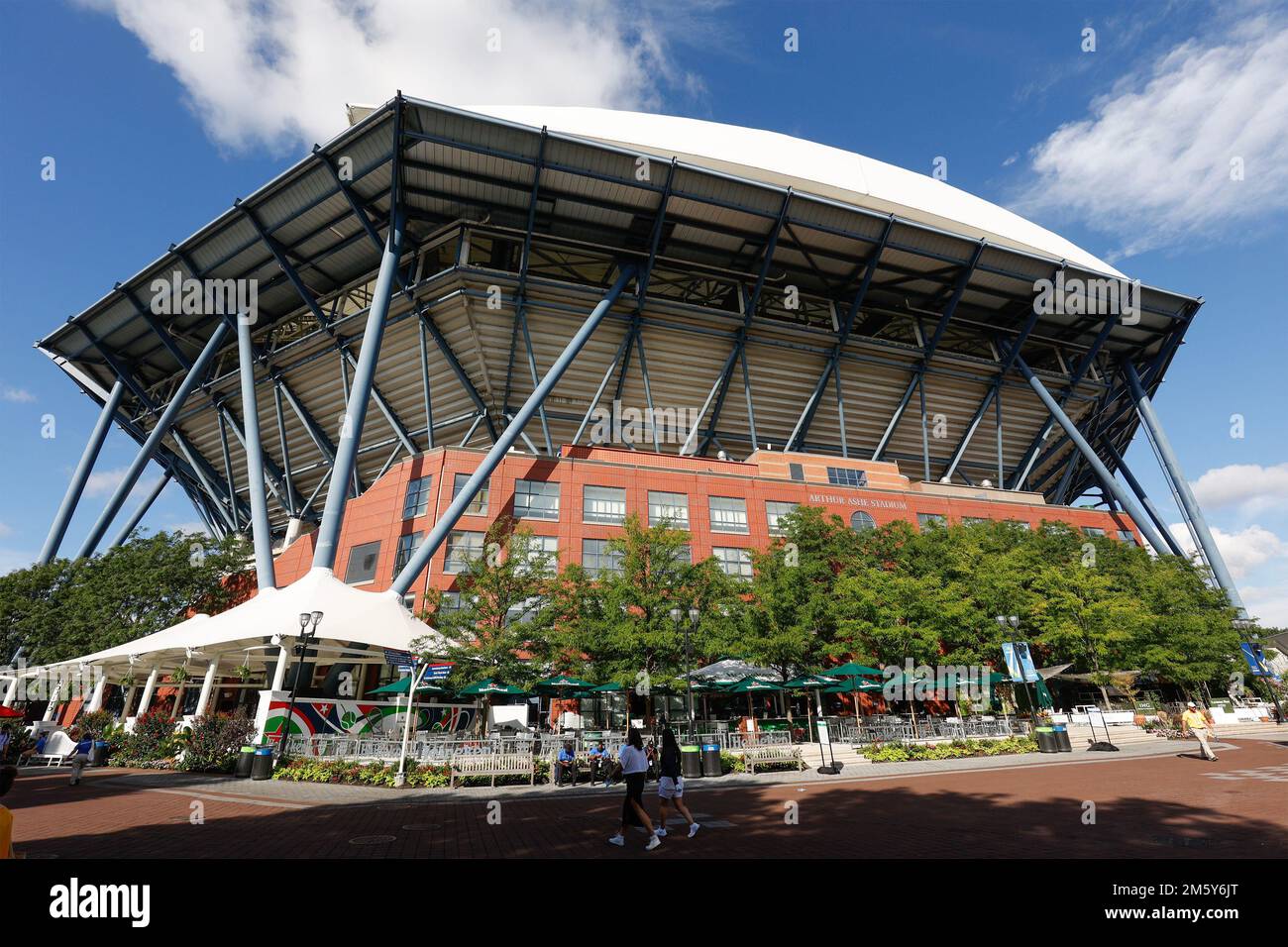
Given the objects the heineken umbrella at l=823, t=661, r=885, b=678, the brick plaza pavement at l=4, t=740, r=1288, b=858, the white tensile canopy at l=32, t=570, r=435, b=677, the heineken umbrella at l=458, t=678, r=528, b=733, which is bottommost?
the brick plaza pavement at l=4, t=740, r=1288, b=858

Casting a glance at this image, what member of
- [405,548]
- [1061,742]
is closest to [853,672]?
[1061,742]

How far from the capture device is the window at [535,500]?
37.2 m

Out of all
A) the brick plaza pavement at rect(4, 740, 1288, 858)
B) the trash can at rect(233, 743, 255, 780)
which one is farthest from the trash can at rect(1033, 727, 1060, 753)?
the trash can at rect(233, 743, 255, 780)

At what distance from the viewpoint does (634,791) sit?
8.62m

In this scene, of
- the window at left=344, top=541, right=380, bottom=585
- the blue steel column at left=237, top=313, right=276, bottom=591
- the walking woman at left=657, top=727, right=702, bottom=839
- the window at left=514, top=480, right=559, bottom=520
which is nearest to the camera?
the walking woman at left=657, top=727, right=702, bottom=839

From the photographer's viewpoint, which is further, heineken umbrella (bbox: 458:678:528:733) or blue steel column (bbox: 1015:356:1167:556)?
blue steel column (bbox: 1015:356:1167:556)

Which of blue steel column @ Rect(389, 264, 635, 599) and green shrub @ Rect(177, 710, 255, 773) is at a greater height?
blue steel column @ Rect(389, 264, 635, 599)

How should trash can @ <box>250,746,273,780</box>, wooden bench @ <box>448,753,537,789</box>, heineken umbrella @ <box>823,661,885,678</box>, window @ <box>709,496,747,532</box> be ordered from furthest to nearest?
window @ <box>709,496,747,532</box>
heineken umbrella @ <box>823,661,885,678</box>
trash can @ <box>250,746,273,780</box>
wooden bench @ <box>448,753,537,789</box>

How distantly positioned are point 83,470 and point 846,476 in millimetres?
53962

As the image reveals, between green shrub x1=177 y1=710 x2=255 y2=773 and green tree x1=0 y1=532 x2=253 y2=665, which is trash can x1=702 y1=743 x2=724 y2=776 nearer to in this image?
green shrub x1=177 y1=710 x2=255 y2=773

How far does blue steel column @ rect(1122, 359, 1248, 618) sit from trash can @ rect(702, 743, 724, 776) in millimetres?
45866

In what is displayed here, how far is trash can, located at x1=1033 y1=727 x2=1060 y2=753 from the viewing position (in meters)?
23.5
